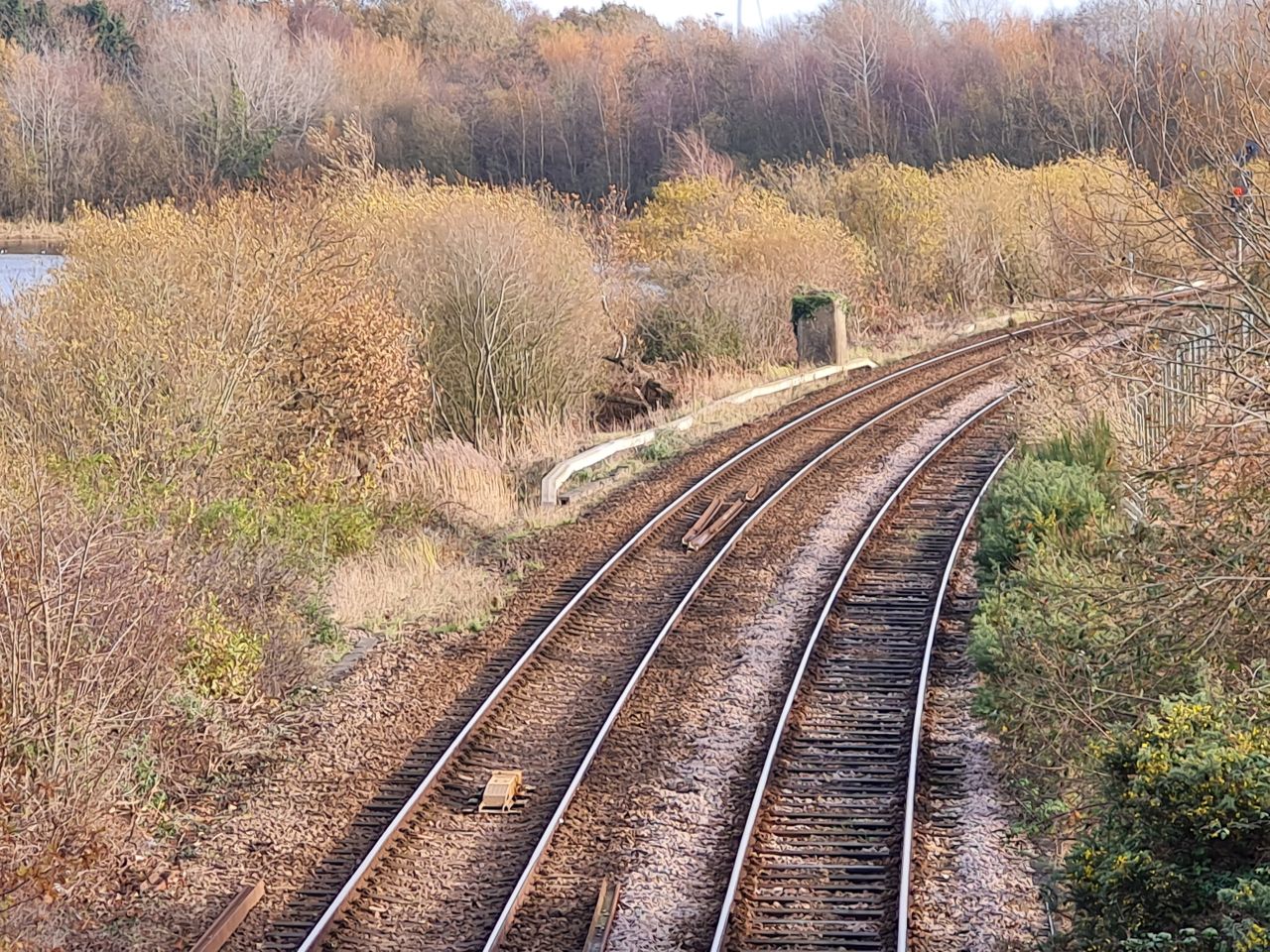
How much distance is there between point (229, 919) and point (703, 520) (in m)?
10.6

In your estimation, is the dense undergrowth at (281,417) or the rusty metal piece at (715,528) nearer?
the dense undergrowth at (281,417)

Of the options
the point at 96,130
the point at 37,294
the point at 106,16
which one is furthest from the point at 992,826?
the point at 106,16

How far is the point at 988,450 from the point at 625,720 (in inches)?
483

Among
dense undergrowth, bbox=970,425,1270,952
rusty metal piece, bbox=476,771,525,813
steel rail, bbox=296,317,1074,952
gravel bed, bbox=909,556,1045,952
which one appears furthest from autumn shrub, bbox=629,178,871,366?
rusty metal piece, bbox=476,771,525,813

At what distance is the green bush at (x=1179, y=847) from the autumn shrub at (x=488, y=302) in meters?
17.5

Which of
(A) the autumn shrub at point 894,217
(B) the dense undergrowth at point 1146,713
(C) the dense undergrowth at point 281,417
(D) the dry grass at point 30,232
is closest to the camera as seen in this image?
(B) the dense undergrowth at point 1146,713

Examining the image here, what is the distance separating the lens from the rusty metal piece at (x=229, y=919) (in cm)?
810

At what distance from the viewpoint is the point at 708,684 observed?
1269 centimetres

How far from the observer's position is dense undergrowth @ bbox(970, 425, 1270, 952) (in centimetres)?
691

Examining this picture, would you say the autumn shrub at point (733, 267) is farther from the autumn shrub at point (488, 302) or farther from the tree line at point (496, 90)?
the tree line at point (496, 90)

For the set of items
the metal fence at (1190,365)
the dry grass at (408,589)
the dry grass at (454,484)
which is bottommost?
the dry grass at (408,589)

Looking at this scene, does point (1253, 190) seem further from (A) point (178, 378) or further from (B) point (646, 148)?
(B) point (646, 148)

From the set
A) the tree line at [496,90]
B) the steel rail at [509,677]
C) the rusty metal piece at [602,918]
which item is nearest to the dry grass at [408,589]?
the steel rail at [509,677]

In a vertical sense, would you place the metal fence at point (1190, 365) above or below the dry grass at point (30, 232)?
below
